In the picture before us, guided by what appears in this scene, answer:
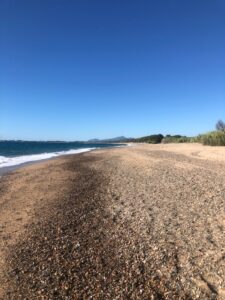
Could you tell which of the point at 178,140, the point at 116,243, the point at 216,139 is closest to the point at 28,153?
the point at 216,139

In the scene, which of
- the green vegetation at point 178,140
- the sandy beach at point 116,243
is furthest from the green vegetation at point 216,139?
the sandy beach at point 116,243

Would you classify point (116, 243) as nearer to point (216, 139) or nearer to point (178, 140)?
point (216, 139)

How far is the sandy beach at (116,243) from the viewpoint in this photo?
5555mm

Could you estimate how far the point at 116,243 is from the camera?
7.39 meters

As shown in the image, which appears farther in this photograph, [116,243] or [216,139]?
[216,139]

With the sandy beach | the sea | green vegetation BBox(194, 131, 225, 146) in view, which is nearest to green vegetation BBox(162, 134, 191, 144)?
the sea

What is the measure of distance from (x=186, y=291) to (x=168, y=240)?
2008 mm

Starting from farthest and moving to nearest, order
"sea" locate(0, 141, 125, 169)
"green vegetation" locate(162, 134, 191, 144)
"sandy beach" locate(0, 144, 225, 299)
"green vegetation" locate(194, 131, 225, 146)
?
"green vegetation" locate(162, 134, 191, 144)
"green vegetation" locate(194, 131, 225, 146)
"sea" locate(0, 141, 125, 169)
"sandy beach" locate(0, 144, 225, 299)

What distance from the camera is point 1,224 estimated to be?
30.5ft

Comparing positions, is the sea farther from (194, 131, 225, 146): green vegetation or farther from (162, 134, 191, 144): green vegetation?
(194, 131, 225, 146): green vegetation

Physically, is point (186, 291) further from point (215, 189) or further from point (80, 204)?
point (215, 189)

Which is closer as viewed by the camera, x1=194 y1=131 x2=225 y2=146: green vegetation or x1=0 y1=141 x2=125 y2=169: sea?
x1=0 y1=141 x2=125 y2=169: sea

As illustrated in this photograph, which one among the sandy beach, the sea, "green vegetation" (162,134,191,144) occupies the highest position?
"green vegetation" (162,134,191,144)

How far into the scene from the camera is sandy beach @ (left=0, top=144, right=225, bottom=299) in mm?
5555
